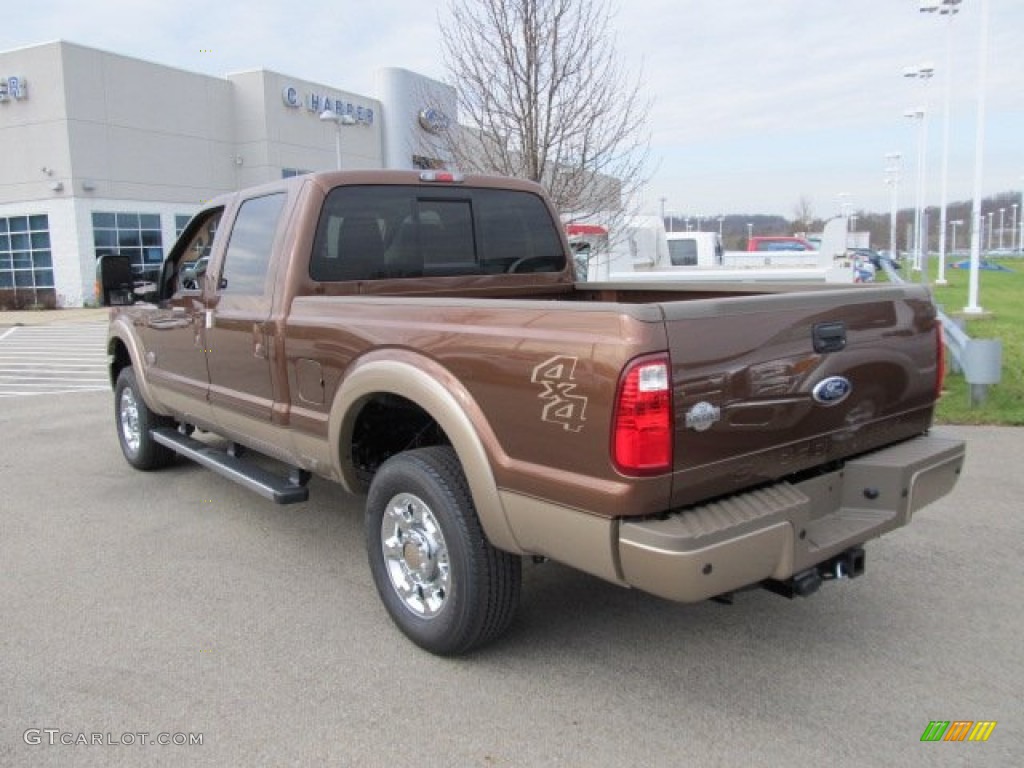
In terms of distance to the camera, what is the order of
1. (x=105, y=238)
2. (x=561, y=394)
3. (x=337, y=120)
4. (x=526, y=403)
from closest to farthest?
(x=561, y=394) → (x=526, y=403) → (x=337, y=120) → (x=105, y=238)

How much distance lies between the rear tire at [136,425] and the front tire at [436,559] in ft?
10.9

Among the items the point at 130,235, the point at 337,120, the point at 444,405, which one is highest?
the point at 337,120

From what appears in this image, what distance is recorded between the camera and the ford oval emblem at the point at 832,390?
10.5 ft

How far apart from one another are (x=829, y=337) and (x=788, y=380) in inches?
11.2

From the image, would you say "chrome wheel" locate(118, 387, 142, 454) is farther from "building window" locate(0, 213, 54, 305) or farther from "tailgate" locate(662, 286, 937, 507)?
"building window" locate(0, 213, 54, 305)

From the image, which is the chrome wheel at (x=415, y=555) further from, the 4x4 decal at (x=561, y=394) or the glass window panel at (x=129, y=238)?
the glass window panel at (x=129, y=238)

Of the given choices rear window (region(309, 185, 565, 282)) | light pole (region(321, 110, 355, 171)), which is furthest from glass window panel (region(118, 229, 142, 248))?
rear window (region(309, 185, 565, 282))

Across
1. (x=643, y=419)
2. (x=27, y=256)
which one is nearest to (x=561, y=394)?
(x=643, y=419)

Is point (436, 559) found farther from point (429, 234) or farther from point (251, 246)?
point (251, 246)

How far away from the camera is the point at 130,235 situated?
3319 cm

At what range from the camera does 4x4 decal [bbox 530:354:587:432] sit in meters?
2.86

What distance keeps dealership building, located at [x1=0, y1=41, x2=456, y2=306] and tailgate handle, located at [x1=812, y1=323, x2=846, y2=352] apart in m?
26.1

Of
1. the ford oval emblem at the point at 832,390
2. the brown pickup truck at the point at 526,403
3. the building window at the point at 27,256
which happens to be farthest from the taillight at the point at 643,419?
the building window at the point at 27,256

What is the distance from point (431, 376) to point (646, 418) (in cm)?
102
